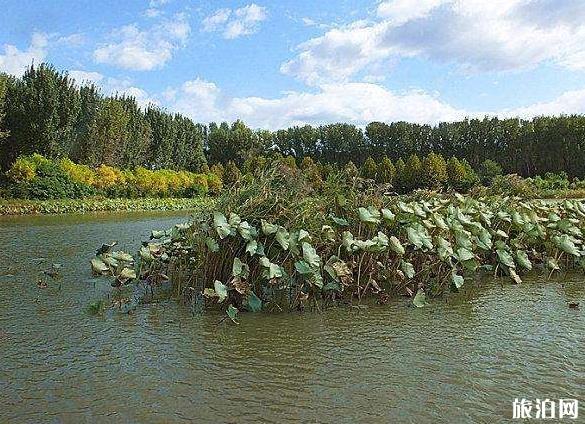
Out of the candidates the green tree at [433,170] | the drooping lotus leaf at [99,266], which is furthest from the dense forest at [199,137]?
the drooping lotus leaf at [99,266]

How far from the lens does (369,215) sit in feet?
25.3

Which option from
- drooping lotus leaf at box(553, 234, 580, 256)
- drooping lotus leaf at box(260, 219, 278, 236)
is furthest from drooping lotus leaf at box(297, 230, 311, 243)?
drooping lotus leaf at box(553, 234, 580, 256)

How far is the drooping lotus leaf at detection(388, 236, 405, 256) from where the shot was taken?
7.47 meters

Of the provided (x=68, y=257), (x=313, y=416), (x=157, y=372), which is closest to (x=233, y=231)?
(x=157, y=372)

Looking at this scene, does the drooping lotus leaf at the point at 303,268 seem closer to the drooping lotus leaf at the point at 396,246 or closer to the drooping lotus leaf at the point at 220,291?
the drooping lotus leaf at the point at 220,291

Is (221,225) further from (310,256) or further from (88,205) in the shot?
(88,205)

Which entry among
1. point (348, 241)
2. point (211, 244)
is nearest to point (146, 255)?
point (211, 244)

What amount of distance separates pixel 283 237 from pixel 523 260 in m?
4.44

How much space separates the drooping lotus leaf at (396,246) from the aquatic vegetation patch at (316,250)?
0.05 feet

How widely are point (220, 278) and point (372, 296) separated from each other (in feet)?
6.91

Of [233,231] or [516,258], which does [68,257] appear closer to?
[233,231]

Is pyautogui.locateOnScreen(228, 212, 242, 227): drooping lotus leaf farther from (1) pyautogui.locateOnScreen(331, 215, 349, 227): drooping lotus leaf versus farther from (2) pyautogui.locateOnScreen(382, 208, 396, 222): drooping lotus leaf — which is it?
(2) pyautogui.locateOnScreen(382, 208, 396, 222): drooping lotus leaf

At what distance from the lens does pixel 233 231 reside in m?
6.93

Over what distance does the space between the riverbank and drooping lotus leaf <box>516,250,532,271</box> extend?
57.8ft
